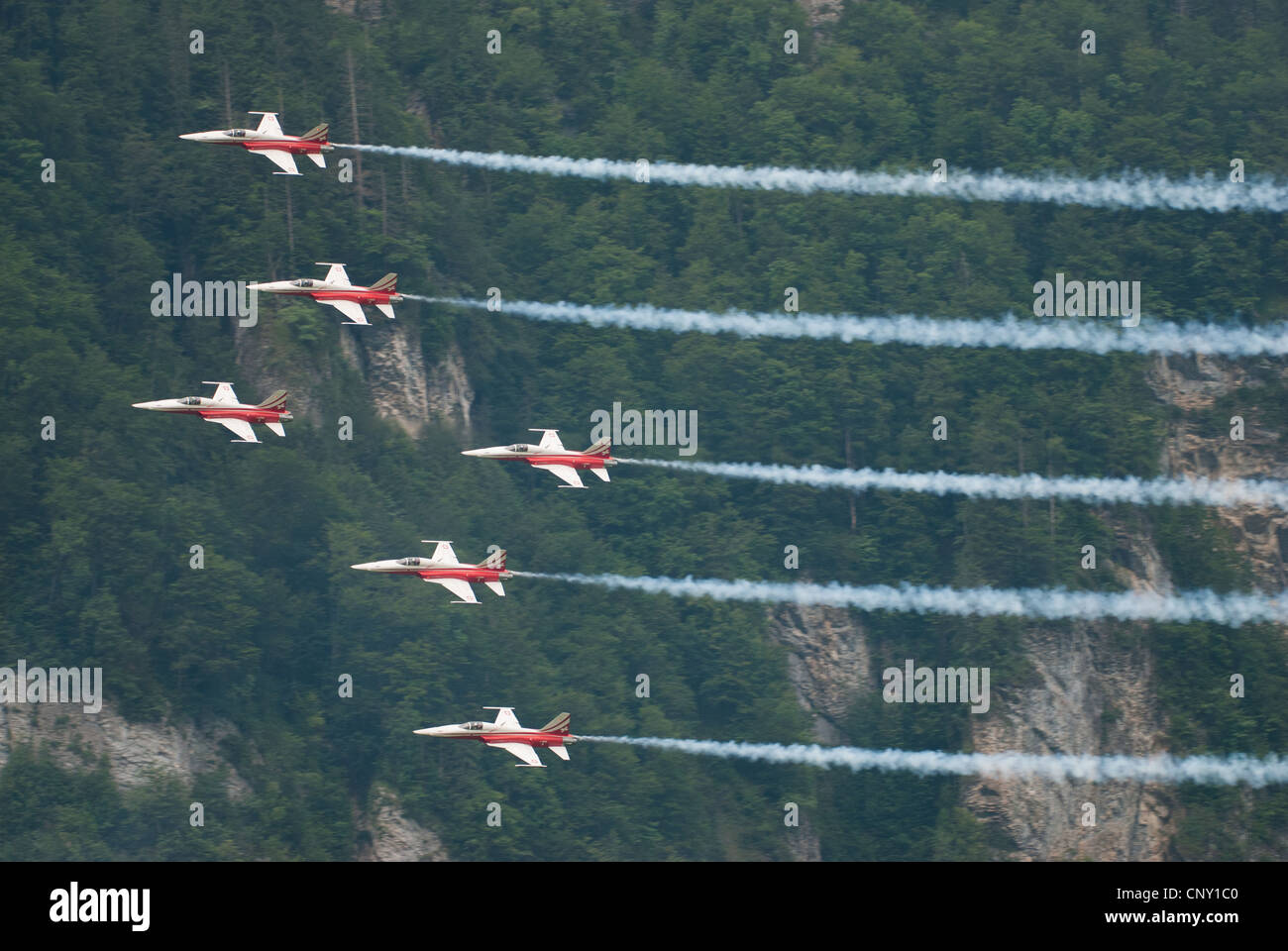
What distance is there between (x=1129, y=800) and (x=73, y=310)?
62.9 metres

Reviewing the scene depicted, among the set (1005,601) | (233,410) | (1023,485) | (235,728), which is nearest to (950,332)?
(1023,485)

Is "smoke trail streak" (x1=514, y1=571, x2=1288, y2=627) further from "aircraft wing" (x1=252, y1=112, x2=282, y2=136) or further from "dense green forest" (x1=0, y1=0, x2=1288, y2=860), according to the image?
"dense green forest" (x1=0, y1=0, x2=1288, y2=860)

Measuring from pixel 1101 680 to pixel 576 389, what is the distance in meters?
35.2

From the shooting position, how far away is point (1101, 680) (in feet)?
509

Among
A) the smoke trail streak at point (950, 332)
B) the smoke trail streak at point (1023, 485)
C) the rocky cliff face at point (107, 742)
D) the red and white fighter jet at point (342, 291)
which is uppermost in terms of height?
the red and white fighter jet at point (342, 291)

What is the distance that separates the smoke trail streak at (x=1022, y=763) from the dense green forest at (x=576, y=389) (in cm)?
347

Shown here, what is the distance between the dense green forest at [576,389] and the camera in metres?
151

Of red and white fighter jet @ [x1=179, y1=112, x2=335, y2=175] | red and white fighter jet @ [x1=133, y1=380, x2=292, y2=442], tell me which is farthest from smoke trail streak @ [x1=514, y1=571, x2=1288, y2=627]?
red and white fighter jet @ [x1=179, y1=112, x2=335, y2=175]

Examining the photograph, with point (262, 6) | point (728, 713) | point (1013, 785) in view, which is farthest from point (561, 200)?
point (1013, 785)

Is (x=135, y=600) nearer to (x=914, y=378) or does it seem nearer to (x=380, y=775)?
(x=380, y=775)

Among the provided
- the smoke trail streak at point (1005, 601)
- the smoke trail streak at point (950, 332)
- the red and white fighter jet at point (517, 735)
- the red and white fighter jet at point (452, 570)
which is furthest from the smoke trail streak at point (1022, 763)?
the smoke trail streak at point (950, 332)

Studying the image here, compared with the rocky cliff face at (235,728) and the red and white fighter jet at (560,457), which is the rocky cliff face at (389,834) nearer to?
the rocky cliff face at (235,728)

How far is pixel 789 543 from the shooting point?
165250 millimetres

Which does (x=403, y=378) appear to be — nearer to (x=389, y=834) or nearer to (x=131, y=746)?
(x=389, y=834)
